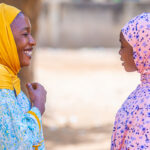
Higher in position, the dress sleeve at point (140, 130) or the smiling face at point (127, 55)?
the smiling face at point (127, 55)

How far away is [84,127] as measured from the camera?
806 centimetres

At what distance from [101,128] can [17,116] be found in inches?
237

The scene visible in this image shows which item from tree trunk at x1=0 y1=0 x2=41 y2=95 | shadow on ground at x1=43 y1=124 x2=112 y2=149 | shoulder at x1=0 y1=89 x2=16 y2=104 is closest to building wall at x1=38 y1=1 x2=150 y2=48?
shadow on ground at x1=43 y1=124 x2=112 y2=149

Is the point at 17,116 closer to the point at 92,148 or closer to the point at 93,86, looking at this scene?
the point at 92,148

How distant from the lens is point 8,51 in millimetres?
2189

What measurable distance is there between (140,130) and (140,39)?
22.1 inches

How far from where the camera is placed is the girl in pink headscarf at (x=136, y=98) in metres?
2.37

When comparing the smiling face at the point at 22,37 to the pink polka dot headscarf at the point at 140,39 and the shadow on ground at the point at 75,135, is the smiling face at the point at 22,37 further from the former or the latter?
the shadow on ground at the point at 75,135

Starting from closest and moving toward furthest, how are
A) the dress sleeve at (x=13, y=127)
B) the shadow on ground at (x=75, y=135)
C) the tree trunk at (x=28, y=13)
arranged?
1. the dress sleeve at (x=13, y=127)
2. the tree trunk at (x=28, y=13)
3. the shadow on ground at (x=75, y=135)

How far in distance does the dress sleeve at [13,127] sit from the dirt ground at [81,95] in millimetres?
4299

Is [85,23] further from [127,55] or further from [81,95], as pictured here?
[127,55]

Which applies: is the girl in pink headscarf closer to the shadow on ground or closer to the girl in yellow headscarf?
the girl in yellow headscarf

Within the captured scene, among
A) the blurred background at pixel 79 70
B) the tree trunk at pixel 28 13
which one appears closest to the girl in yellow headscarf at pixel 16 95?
the blurred background at pixel 79 70

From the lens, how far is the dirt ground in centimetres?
720
